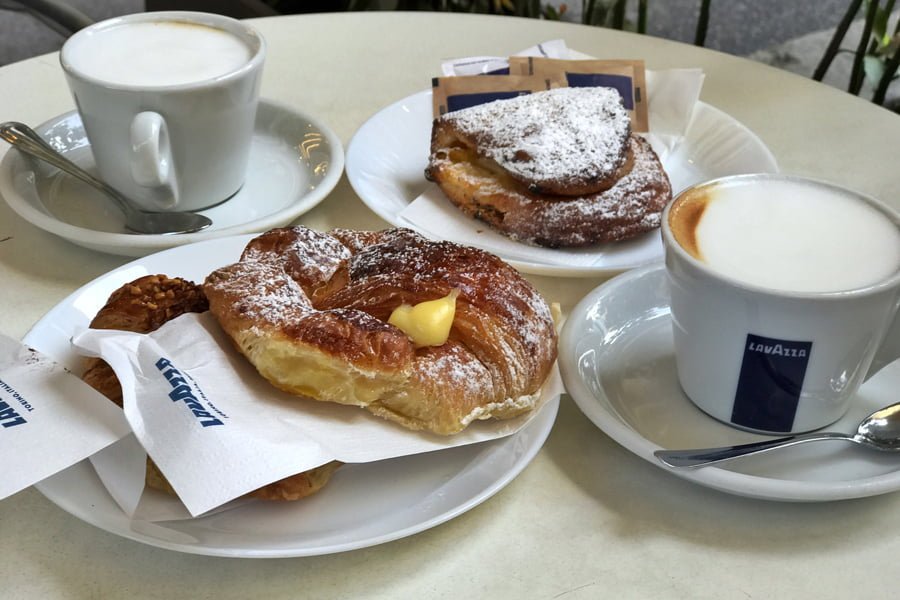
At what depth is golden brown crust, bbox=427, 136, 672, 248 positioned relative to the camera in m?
1.10

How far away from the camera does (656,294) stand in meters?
0.96

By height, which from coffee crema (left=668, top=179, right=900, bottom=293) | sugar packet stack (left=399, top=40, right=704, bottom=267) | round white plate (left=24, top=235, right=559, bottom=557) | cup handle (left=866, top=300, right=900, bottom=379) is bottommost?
sugar packet stack (left=399, top=40, right=704, bottom=267)

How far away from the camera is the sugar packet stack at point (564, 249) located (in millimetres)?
1104

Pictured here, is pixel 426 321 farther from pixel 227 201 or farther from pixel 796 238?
pixel 227 201

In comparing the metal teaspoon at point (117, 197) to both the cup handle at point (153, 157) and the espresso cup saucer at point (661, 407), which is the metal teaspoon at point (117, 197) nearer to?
the cup handle at point (153, 157)

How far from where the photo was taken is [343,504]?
2.31 feet

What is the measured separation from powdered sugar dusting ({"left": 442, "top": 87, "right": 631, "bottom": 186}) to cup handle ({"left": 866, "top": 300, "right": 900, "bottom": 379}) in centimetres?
42

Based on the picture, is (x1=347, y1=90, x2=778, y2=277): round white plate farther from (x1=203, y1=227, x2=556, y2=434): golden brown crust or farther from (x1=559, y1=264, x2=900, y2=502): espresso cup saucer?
(x1=203, y1=227, x2=556, y2=434): golden brown crust

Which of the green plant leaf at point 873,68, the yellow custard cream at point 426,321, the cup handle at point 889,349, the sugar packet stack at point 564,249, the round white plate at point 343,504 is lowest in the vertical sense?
the green plant leaf at point 873,68

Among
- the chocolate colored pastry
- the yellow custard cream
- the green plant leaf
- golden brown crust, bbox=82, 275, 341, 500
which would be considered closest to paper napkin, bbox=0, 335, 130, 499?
golden brown crust, bbox=82, 275, 341, 500

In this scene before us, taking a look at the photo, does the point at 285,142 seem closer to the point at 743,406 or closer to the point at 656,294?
the point at 656,294

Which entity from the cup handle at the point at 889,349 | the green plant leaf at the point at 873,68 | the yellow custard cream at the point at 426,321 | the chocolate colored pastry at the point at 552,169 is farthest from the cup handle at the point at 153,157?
the green plant leaf at the point at 873,68

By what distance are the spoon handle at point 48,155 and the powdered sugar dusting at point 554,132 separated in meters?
0.42

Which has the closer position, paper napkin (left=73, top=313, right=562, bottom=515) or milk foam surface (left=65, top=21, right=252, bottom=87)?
paper napkin (left=73, top=313, right=562, bottom=515)
